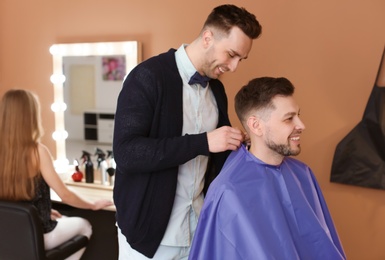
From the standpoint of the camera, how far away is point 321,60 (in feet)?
5.55

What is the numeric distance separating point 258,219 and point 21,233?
91 cm

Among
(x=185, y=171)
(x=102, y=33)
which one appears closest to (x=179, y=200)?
(x=185, y=171)

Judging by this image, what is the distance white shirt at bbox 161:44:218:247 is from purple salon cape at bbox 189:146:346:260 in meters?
0.07

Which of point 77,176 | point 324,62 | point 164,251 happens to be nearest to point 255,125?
point 164,251

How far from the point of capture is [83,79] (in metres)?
2.22

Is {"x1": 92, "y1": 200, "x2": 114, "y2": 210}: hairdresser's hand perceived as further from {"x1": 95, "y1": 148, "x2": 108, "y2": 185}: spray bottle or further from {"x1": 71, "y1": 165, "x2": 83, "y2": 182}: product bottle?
{"x1": 71, "y1": 165, "x2": 83, "y2": 182}: product bottle

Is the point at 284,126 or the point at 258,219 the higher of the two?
the point at 284,126

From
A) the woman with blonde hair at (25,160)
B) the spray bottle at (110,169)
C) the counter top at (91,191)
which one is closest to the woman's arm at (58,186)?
the woman with blonde hair at (25,160)

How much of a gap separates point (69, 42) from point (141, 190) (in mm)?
1370

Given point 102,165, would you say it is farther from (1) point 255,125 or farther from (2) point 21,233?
(1) point 255,125

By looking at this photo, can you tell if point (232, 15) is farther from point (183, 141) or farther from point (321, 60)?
point (321, 60)

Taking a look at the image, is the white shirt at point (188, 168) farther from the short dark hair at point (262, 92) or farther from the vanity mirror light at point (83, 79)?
the vanity mirror light at point (83, 79)

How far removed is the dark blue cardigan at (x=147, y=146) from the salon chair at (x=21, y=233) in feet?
1.45

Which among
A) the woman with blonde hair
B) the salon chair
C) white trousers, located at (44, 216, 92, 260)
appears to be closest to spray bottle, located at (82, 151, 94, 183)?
white trousers, located at (44, 216, 92, 260)
